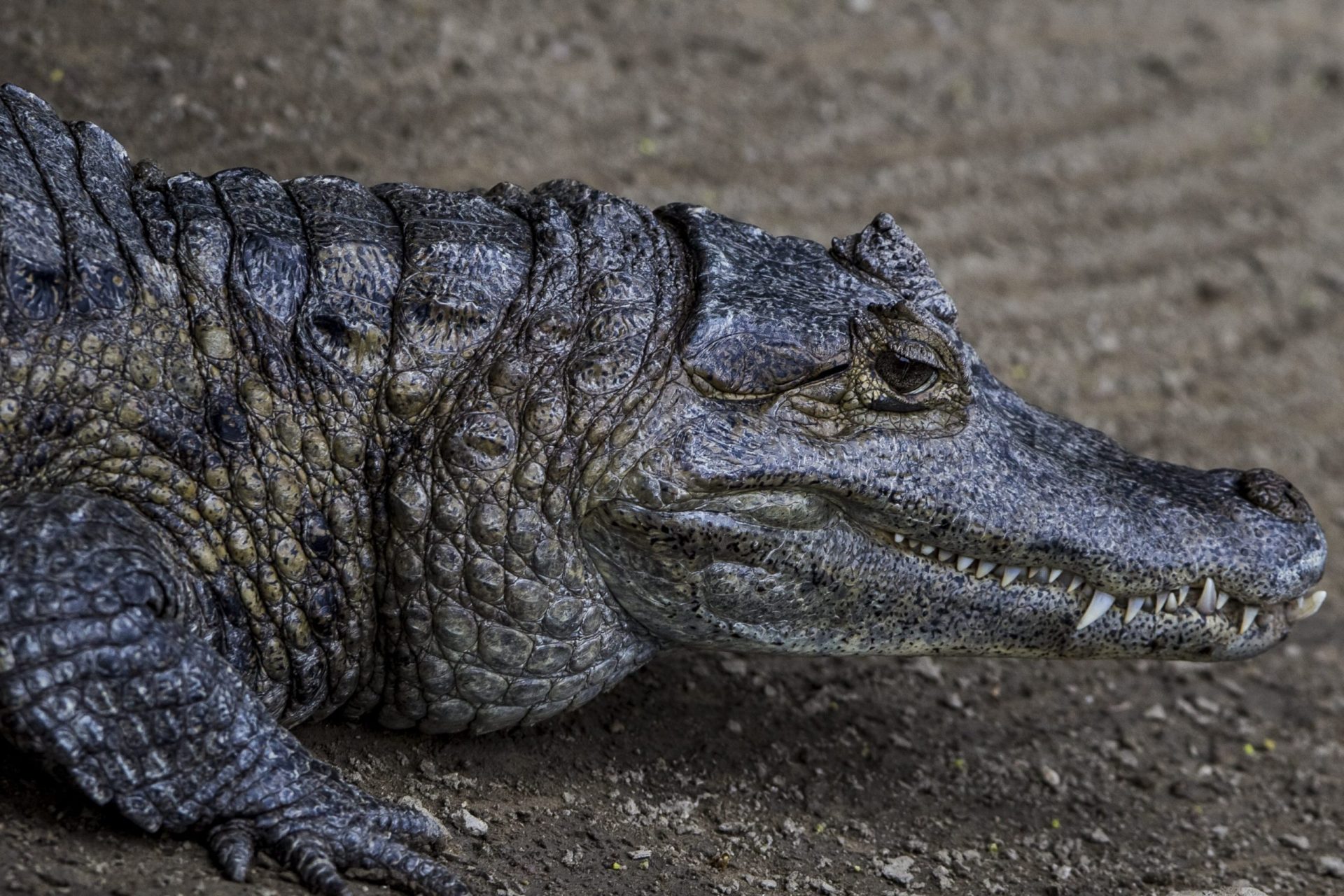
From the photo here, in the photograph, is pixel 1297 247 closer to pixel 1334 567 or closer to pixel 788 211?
pixel 1334 567

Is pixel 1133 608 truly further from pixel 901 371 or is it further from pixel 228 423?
pixel 228 423

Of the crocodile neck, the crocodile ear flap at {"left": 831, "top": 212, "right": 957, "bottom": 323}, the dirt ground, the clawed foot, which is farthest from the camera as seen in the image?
the crocodile ear flap at {"left": 831, "top": 212, "right": 957, "bottom": 323}

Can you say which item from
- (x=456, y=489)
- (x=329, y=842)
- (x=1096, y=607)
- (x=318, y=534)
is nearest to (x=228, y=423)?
(x=318, y=534)

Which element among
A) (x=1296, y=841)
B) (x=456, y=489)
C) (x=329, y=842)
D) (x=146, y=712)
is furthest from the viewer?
(x=1296, y=841)

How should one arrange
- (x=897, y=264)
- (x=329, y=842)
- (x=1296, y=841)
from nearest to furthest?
(x=329, y=842) < (x=897, y=264) < (x=1296, y=841)

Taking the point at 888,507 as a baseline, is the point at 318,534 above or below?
below

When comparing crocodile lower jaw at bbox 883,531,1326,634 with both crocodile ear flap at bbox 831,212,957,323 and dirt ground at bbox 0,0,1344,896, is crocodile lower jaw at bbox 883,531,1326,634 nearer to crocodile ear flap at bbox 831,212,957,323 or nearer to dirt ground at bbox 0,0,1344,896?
crocodile ear flap at bbox 831,212,957,323

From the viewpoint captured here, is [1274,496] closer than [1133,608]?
No

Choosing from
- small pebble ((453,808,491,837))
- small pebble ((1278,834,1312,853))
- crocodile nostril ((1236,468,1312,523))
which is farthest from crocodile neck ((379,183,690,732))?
small pebble ((1278,834,1312,853))
